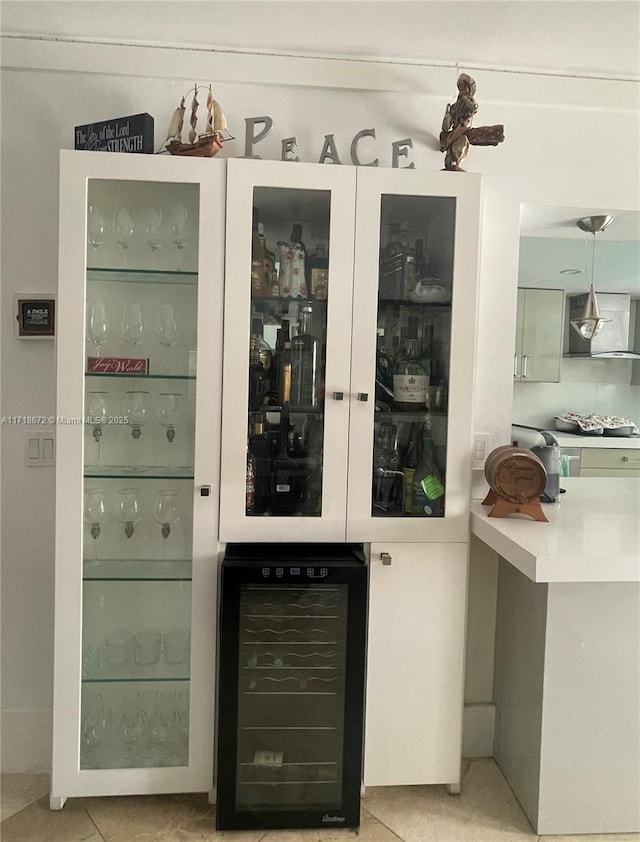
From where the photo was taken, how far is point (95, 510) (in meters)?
1.93

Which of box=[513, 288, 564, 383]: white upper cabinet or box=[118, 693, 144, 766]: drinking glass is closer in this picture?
box=[118, 693, 144, 766]: drinking glass

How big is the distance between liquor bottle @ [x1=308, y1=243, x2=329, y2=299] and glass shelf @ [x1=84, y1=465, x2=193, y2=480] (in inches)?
27.3

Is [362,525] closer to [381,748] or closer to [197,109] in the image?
[381,748]

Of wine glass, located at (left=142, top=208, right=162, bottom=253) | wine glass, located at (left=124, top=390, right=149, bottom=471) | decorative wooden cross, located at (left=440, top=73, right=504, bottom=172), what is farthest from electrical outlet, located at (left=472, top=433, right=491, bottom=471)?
wine glass, located at (left=142, top=208, right=162, bottom=253)

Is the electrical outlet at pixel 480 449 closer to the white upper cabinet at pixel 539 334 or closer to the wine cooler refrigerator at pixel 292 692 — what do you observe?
the wine cooler refrigerator at pixel 292 692

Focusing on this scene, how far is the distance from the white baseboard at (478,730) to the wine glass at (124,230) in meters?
2.01

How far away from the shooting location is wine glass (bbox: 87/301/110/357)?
1.86 meters

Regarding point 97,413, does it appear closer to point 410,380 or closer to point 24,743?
point 410,380

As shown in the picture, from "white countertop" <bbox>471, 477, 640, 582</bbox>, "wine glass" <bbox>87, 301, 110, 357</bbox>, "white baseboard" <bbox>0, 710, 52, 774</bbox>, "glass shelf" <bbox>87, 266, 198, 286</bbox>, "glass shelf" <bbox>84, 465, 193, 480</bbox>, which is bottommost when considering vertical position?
"white baseboard" <bbox>0, 710, 52, 774</bbox>

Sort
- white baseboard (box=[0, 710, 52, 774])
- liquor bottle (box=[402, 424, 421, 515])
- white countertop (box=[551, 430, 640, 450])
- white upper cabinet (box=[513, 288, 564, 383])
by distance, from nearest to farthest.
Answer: liquor bottle (box=[402, 424, 421, 515]) < white baseboard (box=[0, 710, 52, 774]) < white countertop (box=[551, 430, 640, 450]) < white upper cabinet (box=[513, 288, 564, 383])

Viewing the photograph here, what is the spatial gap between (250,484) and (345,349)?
0.52 meters

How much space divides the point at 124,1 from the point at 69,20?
243 millimetres

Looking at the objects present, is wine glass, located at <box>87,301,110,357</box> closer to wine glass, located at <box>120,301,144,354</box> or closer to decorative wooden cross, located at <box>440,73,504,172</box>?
wine glass, located at <box>120,301,144,354</box>

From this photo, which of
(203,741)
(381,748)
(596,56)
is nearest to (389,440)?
(381,748)
